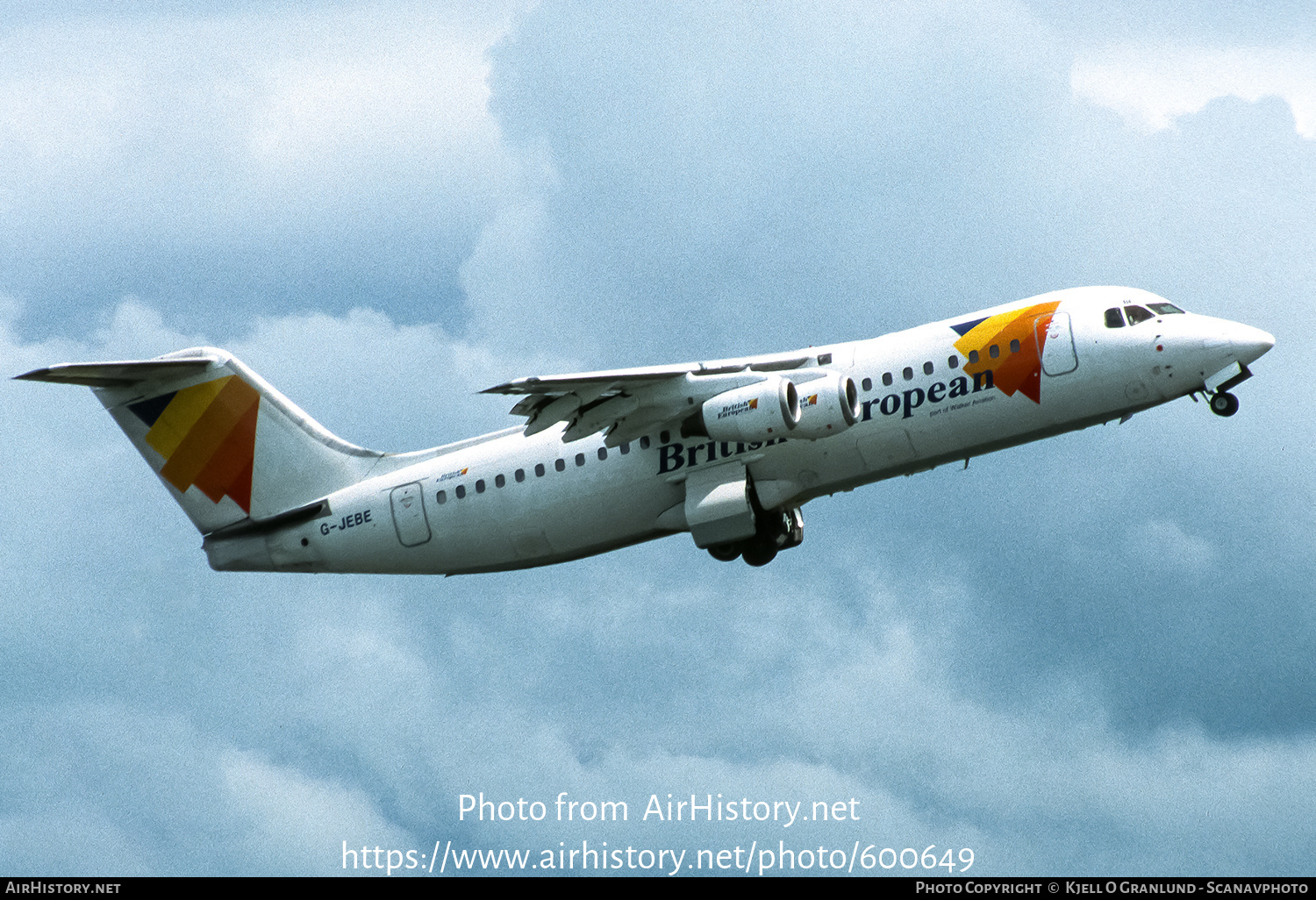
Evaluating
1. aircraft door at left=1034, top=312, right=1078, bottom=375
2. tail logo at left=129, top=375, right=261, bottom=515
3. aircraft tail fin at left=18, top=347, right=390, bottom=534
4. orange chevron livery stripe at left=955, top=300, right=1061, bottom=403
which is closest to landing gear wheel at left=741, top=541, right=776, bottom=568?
orange chevron livery stripe at left=955, top=300, right=1061, bottom=403

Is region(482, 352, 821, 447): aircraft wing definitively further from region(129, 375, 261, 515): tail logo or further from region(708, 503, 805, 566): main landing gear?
region(129, 375, 261, 515): tail logo

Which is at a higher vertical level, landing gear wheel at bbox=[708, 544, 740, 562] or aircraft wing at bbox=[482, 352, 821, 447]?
aircraft wing at bbox=[482, 352, 821, 447]

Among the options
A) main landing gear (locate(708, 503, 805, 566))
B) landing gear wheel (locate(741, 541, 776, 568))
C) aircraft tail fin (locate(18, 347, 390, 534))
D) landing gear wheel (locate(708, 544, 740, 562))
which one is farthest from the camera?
aircraft tail fin (locate(18, 347, 390, 534))

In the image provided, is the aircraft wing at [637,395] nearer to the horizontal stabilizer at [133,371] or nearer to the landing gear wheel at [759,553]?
the landing gear wheel at [759,553]

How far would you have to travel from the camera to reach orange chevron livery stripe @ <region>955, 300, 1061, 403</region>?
26.6 metres

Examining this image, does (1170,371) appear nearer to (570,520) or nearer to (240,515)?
(570,520)

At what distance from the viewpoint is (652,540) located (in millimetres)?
29719

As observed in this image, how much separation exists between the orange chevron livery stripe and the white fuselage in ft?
0.27

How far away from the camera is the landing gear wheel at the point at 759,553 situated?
29.7m

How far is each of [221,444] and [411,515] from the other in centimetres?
421

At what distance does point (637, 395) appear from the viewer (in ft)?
90.3

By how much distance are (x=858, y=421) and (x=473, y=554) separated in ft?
24.5

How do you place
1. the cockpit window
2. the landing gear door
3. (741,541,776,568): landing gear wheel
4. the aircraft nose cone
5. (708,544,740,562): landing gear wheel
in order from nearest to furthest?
the aircraft nose cone
the cockpit window
the landing gear door
(708,544,740,562): landing gear wheel
(741,541,776,568): landing gear wheel

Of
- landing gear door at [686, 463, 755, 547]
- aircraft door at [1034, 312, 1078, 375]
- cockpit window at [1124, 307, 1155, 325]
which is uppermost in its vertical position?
cockpit window at [1124, 307, 1155, 325]
